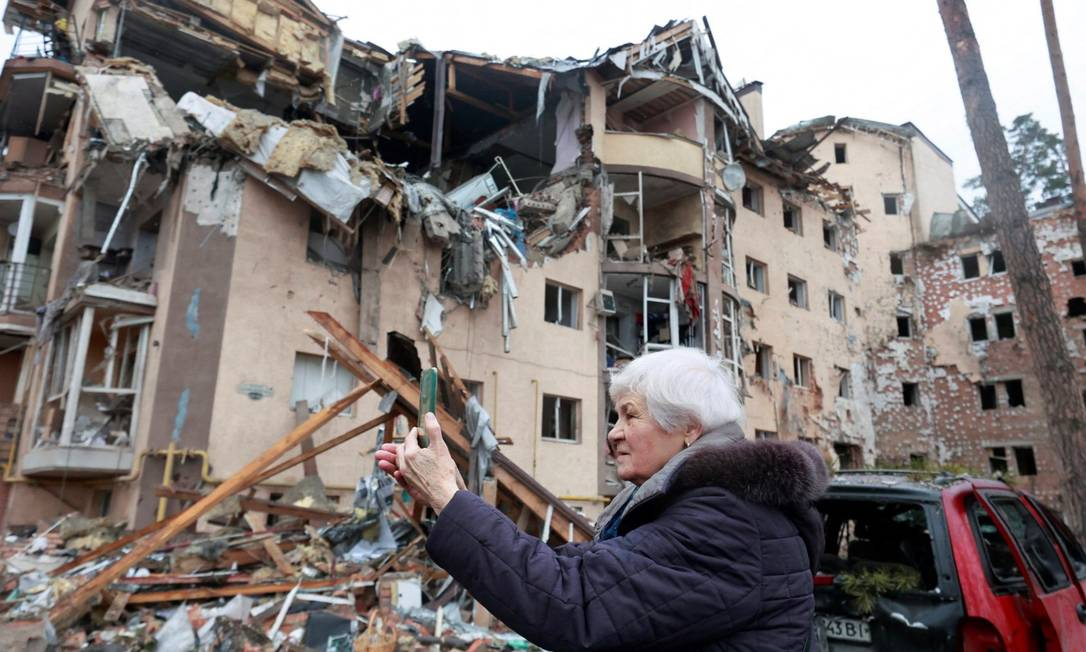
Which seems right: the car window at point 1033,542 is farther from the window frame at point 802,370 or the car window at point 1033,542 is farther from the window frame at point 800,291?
the window frame at point 800,291

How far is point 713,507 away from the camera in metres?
1.64

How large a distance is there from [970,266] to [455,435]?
99.1 ft

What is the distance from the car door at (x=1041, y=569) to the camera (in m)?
3.55

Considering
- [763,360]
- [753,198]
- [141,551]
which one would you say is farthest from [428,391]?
[753,198]

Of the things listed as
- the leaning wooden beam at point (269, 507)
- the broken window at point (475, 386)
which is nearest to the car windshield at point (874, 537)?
the leaning wooden beam at point (269, 507)

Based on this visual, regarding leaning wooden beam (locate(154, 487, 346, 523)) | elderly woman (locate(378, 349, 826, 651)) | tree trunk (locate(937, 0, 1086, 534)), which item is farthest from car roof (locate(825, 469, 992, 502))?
leaning wooden beam (locate(154, 487, 346, 523))

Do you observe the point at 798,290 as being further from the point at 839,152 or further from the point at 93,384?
the point at 93,384

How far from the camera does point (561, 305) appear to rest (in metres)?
17.2

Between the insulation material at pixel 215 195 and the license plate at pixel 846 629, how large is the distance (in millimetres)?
11570

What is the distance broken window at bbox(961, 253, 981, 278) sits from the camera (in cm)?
2903

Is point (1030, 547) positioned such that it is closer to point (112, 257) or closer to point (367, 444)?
point (367, 444)

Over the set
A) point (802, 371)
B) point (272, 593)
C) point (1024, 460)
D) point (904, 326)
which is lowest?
point (272, 593)

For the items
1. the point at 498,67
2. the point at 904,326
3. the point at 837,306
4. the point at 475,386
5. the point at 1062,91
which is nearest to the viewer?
the point at 1062,91

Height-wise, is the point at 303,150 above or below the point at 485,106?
below
